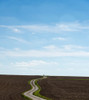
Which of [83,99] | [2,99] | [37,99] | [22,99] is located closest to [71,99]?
[83,99]

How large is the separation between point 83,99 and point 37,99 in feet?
25.1

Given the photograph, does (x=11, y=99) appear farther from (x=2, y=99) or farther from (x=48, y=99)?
(x=48, y=99)

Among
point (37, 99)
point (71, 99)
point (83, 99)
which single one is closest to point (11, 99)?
point (37, 99)

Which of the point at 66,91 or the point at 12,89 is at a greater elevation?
the point at 66,91

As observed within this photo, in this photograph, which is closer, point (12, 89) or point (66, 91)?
point (66, 91)

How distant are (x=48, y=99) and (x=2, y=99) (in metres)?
7.13

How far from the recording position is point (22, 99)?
102ft

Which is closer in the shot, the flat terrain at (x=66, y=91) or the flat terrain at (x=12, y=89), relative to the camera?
the flat terrain at (x=12, y=89)

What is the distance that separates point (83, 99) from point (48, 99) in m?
5.90

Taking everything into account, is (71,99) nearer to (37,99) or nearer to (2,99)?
(37,99)

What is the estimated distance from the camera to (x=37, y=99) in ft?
101

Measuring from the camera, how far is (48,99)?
31219 millimetres

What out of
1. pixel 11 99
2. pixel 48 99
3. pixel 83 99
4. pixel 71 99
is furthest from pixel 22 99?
pixel 83 99

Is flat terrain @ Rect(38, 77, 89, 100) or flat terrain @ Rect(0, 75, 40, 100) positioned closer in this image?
flat terrain @ Rect(0, 75, 40, 100)
